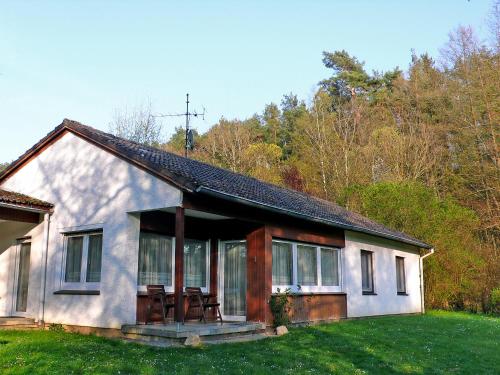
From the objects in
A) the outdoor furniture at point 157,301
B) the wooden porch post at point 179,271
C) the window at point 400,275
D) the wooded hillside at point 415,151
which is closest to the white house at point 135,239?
the wooden porch post at point 179,271

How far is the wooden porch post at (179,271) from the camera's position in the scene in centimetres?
947

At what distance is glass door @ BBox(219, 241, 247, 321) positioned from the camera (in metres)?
12.6

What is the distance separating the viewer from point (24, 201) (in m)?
11.9

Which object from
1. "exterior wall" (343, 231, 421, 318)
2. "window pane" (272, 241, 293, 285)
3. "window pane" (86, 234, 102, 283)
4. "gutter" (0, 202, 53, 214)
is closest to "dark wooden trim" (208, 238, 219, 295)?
"window pane" (272, 241, 293, 285)

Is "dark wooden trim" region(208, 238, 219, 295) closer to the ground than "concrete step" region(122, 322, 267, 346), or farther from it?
farther from it

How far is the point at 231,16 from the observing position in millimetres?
12492

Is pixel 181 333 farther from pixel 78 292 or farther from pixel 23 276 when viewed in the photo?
pixel 23 276

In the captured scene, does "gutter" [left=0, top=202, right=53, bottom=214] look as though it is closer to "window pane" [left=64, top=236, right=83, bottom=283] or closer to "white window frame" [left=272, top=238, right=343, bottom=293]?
"window pane" [left=64, top=236, right=83, bottom=283]

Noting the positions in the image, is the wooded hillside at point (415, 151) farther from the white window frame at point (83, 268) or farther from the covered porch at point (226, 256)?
the white window frame at point (83, 268)

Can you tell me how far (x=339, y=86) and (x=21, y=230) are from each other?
1127 inches

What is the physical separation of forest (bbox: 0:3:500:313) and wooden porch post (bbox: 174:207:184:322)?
47.8 ft

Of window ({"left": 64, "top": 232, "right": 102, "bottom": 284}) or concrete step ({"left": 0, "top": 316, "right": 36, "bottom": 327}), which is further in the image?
concrete step ({"left": 0, "top": 316, "right": 36, "bottom": 327})

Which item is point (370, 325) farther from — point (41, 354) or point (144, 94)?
point (144, 94)

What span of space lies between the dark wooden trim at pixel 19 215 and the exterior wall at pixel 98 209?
513 mm
